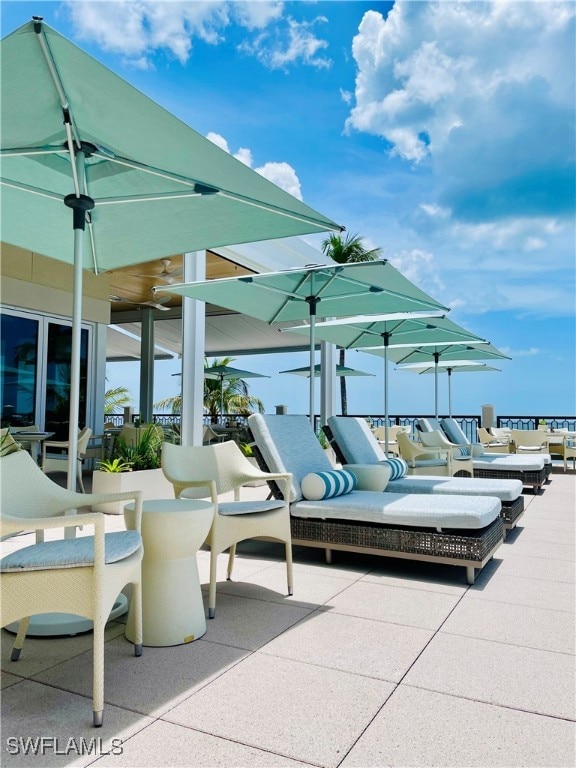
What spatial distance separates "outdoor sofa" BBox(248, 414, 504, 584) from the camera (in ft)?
11.5

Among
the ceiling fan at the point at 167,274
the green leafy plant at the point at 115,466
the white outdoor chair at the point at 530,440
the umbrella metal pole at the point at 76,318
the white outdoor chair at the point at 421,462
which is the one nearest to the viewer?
the umbrella metal pole at the point at 76,318

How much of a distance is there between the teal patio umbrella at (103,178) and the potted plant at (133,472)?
7.66 feet

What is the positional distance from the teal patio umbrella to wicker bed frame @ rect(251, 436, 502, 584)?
156 centimetres

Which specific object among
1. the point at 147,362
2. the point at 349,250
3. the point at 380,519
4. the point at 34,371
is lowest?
the point at 380,519

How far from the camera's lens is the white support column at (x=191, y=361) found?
24.8 ft

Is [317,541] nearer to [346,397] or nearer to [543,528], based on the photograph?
[543,528]

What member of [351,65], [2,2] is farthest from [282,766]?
[351,65]

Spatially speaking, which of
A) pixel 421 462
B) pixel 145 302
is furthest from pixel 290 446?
pixel 145 302

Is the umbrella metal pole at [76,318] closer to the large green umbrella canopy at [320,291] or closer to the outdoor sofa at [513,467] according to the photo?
the large green umbrella canopy at [320,291]

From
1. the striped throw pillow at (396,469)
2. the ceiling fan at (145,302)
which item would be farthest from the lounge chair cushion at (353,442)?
the ceiling fan at (145,302)

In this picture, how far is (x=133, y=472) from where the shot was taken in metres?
6.05

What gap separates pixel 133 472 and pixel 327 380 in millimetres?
6943

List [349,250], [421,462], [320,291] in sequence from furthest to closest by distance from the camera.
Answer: [349,250] → [421,462] → [320,291]

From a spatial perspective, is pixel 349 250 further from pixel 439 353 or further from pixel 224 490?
pixel 224 490
